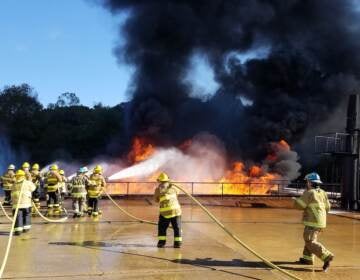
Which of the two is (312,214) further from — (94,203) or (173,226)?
(94,203)

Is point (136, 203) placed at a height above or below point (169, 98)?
below

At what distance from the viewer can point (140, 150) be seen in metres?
35.6

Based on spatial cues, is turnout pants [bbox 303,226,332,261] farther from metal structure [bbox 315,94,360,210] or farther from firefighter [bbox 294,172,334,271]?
metal structure [bbox 315,94,360,210]

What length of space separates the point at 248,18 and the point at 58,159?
24089 millimetres

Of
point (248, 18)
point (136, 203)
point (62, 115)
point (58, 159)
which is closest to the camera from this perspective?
point (136, 203)

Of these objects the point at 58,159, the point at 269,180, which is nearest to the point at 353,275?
the point at 269,180

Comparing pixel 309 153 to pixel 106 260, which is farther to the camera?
pixel 309 153

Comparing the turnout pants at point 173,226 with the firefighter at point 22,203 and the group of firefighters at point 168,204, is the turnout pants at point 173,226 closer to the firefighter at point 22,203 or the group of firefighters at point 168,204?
the group of firefighters at point 168,204

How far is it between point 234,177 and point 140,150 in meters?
7.36

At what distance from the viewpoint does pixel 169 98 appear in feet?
126

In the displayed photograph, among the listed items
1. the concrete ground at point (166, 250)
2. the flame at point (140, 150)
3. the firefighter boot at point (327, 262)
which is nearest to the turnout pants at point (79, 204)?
the concrete ground at point (166, 250)

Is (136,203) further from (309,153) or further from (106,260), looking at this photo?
(309,153)

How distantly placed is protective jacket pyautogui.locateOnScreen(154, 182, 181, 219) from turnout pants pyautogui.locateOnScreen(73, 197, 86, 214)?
18.0ft

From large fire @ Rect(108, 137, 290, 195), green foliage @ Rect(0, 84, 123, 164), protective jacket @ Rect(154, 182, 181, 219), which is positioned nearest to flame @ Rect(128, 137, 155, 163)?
large fire @ Rect(108, 137, 290, 195)
